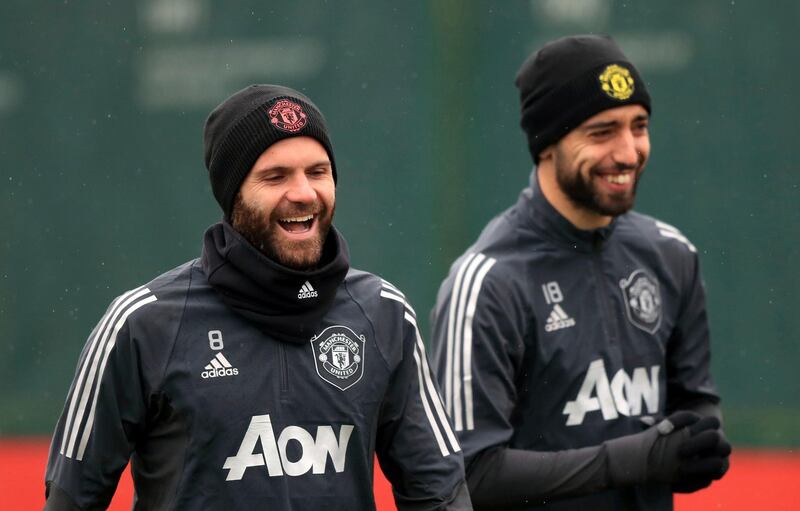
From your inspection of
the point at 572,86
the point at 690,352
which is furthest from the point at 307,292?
the point at 690,352

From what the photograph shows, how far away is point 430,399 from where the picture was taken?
348cm

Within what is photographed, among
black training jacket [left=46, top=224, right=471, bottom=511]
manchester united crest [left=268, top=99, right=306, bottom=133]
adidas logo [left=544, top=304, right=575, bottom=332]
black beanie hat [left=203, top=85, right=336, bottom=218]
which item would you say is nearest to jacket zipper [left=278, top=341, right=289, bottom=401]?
black training jacket [left=46, top=224, right=471, bottom=511]

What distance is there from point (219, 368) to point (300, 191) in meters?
0.46

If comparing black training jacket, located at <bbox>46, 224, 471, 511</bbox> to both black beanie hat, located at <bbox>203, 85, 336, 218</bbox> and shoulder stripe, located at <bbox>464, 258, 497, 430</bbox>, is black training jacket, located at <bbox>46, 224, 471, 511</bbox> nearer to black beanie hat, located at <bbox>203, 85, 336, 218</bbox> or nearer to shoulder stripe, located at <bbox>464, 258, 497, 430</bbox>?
black beanie hat, located at <bbox>203, 85, 336, 218</bbox>

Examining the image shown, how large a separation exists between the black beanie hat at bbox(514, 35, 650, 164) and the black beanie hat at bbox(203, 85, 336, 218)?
1140 mm

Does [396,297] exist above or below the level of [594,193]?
below

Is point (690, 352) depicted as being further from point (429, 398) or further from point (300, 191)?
point (300, 191)

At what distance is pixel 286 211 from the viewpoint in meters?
3.34

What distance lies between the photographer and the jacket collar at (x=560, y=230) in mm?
4297

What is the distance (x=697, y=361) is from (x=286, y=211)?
1.70 metres

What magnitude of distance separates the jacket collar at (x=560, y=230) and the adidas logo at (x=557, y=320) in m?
0.24

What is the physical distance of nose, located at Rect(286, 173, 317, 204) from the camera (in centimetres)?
332

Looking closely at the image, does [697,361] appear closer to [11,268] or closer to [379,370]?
[379,370]

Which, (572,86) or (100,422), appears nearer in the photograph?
(100,422)
